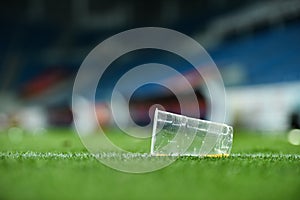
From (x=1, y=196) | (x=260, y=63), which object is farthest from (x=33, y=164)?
(x=260, y=63)

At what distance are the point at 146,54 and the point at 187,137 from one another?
16462 millimetres

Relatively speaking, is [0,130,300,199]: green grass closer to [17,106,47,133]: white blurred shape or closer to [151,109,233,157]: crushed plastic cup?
[151,109,233,157]: crushed plastic cup

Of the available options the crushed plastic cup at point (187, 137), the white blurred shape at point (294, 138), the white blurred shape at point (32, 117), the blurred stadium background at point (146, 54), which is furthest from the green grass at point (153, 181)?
the white blurred shape at point (32, 117)

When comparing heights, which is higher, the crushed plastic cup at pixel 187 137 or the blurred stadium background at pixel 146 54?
the blurred stadium background at pixel 146 54

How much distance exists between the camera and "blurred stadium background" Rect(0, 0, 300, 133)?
1426 cm

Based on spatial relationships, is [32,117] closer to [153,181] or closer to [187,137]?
[187,137]

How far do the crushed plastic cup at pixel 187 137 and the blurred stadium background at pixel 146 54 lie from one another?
8.21 meters

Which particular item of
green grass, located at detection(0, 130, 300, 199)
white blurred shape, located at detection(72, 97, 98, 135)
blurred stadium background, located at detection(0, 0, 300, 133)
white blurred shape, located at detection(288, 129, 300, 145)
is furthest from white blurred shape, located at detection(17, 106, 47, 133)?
green grass, located at detection(0, 130, 300, 199)

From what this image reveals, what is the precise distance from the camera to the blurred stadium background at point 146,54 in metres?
14.3

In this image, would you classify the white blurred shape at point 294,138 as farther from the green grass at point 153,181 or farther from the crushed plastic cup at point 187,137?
the green grass at point 153,181

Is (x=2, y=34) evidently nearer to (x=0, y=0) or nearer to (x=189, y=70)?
(x=0, y=0)

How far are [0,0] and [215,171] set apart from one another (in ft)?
63.9

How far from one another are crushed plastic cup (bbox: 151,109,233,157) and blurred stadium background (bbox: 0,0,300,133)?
323 inches

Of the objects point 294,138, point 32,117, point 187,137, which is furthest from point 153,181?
point 32,117
